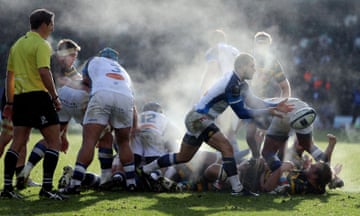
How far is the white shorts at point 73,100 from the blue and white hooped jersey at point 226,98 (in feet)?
5.62

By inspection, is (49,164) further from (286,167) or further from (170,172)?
(286,167)

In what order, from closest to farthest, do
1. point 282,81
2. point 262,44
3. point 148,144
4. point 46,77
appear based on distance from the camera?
point 46,77 < point 148,144 < point 282,81 < point 262,44

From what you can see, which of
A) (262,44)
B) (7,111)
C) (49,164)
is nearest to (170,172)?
(49,164)

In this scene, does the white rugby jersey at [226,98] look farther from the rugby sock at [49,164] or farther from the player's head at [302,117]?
the rugby sock at [49,164]

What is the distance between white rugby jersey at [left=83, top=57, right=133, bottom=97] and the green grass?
1333mm

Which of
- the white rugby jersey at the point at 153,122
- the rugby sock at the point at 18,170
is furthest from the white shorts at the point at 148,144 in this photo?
the rugby sock at the point at 18,170

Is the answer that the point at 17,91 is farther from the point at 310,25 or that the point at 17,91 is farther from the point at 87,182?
the point at 310,25

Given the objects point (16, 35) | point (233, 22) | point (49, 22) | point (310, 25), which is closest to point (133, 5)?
point (16, 35)

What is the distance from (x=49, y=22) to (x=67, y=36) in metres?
10.2

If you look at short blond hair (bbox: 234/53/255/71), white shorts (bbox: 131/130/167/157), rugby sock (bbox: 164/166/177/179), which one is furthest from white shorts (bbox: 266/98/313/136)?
white shorts (bbox: 131/130/167/157)

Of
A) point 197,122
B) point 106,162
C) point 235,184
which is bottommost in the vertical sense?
point 235,184

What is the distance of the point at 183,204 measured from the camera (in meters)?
8.58

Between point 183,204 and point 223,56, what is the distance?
4.06 m

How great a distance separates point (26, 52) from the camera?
865 cm
